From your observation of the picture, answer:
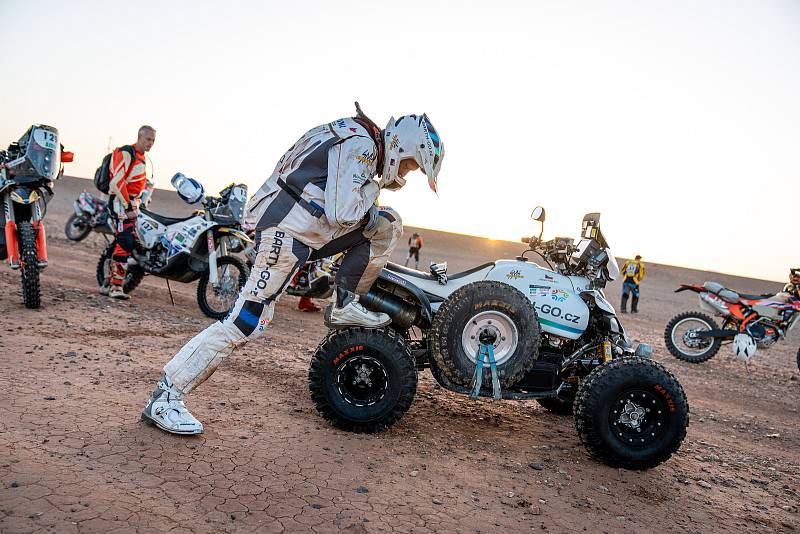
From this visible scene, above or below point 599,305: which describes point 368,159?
above

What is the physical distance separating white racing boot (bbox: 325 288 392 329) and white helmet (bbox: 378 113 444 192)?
2.96 feet

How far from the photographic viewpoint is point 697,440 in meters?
5.24

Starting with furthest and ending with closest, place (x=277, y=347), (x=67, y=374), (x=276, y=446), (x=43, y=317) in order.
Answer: (x=277, y=347) → (x=43, y=317) → (x=67, y=374) → (x=276, y=446)

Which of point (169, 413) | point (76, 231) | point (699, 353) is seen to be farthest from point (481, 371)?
point (76, 231)

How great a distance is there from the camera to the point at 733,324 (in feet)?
33.1

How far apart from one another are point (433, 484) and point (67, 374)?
314cm

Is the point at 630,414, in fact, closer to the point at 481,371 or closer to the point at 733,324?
the point at 481,371

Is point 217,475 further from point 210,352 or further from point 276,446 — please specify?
point 210,352

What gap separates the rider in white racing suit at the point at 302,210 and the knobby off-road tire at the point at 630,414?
1920 mm

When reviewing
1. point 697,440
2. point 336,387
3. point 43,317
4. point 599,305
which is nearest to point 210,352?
point 336,387

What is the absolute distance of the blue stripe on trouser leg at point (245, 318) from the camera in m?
3.64

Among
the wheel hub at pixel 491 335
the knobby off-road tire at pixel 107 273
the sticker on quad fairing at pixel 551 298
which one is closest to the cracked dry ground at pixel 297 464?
the wheel hub at pixel 491 335

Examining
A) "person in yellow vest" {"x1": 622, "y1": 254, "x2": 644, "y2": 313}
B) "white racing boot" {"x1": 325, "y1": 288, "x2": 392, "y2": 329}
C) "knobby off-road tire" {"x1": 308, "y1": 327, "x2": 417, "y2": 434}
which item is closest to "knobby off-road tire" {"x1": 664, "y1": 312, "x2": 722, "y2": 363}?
"knobby off-road tire" {"x1": 308, "y1": 327, "x2": 417, "y2": 434}

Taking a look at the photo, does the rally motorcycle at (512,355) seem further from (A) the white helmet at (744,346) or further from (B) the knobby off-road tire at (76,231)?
(B) the knobby off-road tire at (76,231)
